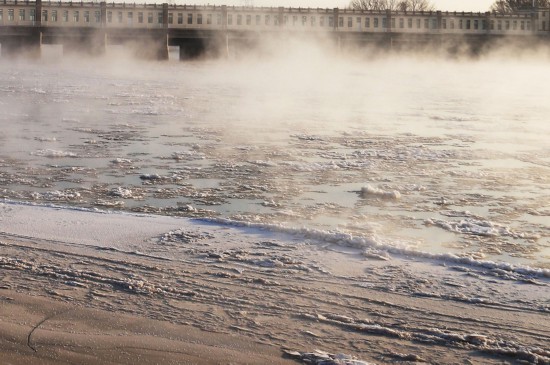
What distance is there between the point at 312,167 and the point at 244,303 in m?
5.38

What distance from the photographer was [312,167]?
9242 millimetres

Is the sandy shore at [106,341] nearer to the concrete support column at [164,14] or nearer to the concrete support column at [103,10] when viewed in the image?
the concrete support column at [164,14]

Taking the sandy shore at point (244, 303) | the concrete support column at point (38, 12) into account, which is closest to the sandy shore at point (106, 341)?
the sandy shore at point (244, 303)

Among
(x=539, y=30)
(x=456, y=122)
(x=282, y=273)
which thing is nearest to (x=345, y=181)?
(x=282, y=273)

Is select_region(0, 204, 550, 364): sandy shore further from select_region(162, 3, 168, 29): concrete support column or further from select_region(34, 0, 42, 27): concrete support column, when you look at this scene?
select_region(34, 0, 42, 27): concrete support column

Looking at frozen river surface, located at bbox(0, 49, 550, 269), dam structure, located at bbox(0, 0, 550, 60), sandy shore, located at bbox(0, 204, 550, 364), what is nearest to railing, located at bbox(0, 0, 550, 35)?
dam structure, located at bbox(0, 0, 550, 60)

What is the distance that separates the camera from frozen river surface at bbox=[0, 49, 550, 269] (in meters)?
6.05

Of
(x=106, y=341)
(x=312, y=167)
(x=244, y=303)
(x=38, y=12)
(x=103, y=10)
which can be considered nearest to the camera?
(x=106, y=341)

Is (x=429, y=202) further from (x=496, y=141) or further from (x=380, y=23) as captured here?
(x=380, y=23)

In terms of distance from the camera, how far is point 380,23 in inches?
2987

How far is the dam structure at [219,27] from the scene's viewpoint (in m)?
64.1

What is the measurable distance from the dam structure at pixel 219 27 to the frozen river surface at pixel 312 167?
46158 millimetres

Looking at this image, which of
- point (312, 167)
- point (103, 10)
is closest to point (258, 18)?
point (103, 10)

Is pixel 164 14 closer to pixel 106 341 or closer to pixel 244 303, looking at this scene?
pixel 244 303
